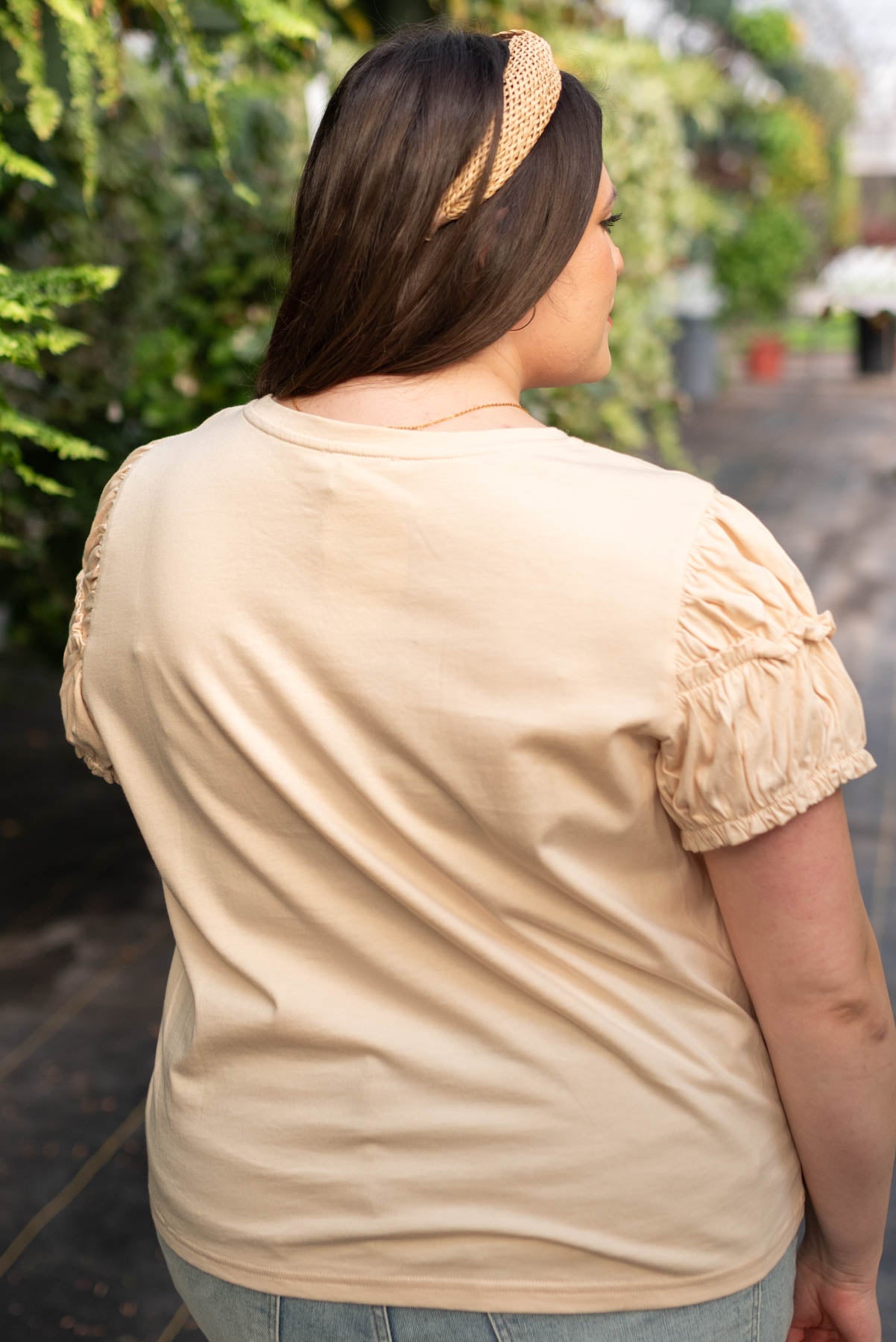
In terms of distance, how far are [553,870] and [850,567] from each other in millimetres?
6210

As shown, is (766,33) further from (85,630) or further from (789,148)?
(85,630)

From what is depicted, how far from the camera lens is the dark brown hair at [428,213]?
827mm

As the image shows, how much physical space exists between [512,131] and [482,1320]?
2.50ft

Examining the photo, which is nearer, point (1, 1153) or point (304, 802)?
point (304, 802)

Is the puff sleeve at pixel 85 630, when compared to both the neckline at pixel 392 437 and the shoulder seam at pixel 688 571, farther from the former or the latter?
the shoulder seam at pixel 688 571

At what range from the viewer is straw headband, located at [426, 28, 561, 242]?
0.82 meters

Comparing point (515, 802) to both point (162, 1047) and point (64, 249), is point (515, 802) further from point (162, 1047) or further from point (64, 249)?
point (64, 249)

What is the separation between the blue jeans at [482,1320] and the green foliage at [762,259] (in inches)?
459

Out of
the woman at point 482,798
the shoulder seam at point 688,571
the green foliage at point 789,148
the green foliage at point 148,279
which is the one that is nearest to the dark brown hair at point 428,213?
the woman at point 482,798

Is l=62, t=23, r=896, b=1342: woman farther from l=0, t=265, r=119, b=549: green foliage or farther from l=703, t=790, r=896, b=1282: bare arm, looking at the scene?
l=0, t=265, r=119, b=549: green foliage

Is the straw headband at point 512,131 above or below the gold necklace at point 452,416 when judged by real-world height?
above

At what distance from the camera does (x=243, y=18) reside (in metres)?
1.95

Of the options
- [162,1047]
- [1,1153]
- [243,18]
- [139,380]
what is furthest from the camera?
[139,380]

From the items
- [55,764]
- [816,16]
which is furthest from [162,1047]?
[816,16]
